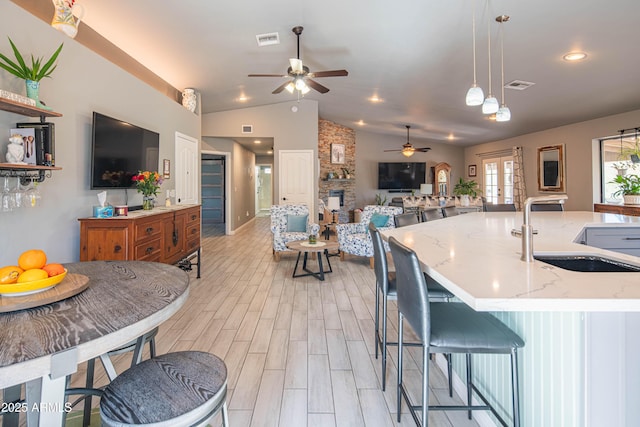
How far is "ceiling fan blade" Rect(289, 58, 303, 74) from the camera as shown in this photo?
372 cm

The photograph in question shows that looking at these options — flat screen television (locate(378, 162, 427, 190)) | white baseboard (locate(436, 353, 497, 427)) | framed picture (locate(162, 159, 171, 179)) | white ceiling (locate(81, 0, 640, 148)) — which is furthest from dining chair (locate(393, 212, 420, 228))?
flat screen television (locate(378, 162, 427, 190))

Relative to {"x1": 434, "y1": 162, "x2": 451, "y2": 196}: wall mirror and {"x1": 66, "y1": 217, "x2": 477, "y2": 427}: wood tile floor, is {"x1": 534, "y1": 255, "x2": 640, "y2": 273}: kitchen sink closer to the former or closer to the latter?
{"x1": 66, "y1": 217, "x2": 477, "y2": 427}: wood tile floor

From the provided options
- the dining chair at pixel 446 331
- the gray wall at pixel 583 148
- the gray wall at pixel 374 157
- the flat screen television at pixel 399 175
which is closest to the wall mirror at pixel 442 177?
the gray wall at pixel 374 157

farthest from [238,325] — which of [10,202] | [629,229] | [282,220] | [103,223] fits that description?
[629,229]

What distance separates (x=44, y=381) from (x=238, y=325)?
213 centimetres

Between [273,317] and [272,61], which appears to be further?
[272,61]

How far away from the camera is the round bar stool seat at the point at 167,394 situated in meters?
0.86

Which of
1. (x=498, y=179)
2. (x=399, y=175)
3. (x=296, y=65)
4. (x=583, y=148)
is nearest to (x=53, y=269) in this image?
(x=296, y=65)

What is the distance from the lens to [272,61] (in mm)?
4785

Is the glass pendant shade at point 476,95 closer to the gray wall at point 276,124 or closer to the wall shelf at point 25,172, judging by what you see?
the wall shelf at point 25,172

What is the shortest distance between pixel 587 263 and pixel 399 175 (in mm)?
8710

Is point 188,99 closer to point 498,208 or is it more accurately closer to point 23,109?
point 23,109

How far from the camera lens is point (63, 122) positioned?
270 cm

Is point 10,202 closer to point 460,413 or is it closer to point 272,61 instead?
point 460,413
